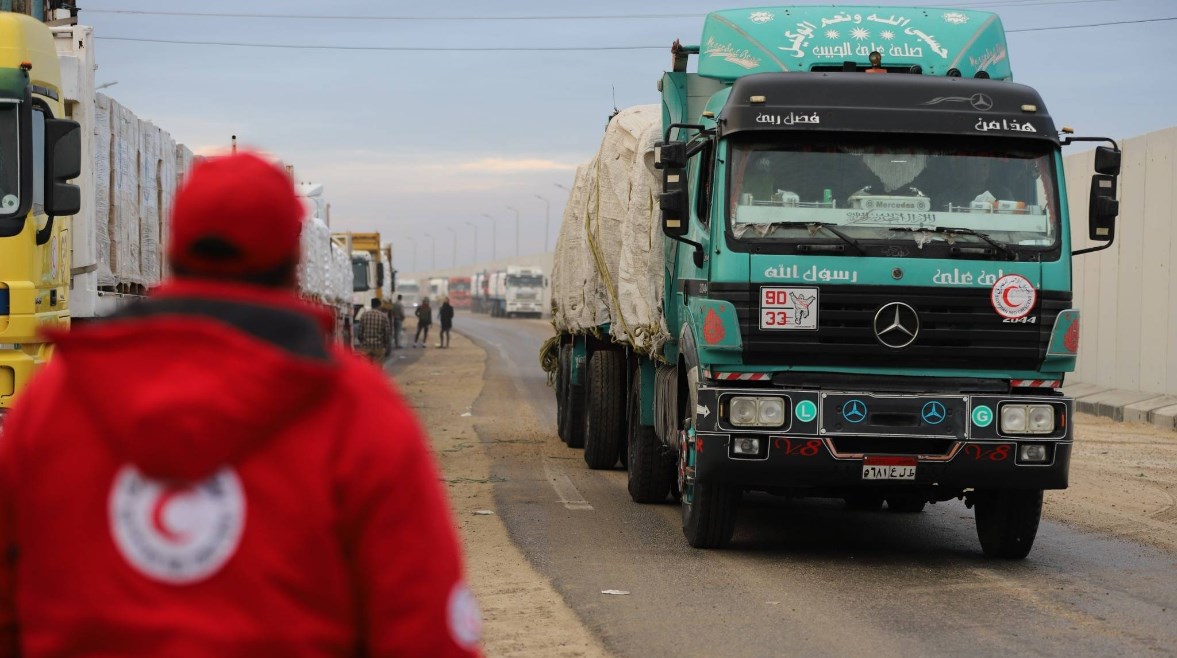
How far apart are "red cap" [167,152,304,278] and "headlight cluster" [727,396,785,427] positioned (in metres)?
6.75

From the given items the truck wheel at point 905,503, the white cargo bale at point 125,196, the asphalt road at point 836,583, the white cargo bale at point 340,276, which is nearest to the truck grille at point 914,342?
the asphalt road at point 836,583

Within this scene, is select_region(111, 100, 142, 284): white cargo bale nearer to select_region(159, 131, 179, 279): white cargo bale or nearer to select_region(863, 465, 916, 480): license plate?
select_region(159, 131, 179, 279): white cargo bale

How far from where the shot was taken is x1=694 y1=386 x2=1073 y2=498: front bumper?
28.9 ft

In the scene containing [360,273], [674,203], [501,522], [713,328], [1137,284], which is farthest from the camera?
[360,273]

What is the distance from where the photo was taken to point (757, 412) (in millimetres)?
8828

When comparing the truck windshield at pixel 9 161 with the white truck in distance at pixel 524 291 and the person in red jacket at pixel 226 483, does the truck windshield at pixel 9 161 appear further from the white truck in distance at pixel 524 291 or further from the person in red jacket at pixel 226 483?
the white truck in distance at pixel 524 291

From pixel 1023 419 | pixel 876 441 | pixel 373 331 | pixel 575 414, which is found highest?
pixel 373 331

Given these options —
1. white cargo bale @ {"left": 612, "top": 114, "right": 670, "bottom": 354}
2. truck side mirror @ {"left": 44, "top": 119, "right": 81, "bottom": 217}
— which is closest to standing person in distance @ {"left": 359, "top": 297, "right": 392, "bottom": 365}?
white cargo bale @ {"left": 612, "top": 114, "right": 670, "bottom": 354}

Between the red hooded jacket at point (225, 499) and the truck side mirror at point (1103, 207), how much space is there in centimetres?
767

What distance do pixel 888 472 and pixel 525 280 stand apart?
8290cm

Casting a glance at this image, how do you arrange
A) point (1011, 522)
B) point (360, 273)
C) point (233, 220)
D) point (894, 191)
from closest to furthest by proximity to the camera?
point (233, 220) → point (894, 191) → point (1011, 522) → point (360, 273)

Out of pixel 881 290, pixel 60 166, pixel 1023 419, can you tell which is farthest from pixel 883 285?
pixel 60 166

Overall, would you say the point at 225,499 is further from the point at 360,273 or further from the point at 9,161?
the point at 360,273

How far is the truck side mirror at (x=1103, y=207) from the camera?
9078 mm
